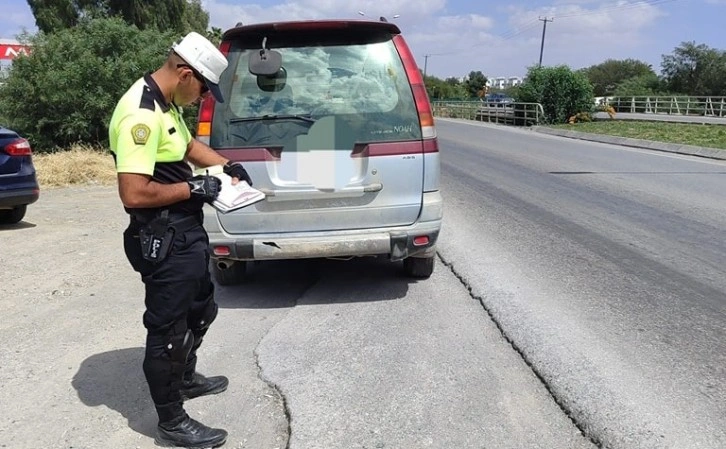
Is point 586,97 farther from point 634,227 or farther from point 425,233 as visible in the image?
point 425,233

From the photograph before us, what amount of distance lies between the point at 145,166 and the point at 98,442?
52.7 inches

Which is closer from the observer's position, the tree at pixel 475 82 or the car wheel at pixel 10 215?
the car wheel at pixel 10 215

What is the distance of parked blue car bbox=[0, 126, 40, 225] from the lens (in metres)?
7.64

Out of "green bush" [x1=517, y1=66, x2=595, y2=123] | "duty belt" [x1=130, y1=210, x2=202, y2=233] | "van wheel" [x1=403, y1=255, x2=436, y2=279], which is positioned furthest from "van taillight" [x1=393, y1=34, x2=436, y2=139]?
"green bush" [x1=517, y1=66, x2=595, y2=123]

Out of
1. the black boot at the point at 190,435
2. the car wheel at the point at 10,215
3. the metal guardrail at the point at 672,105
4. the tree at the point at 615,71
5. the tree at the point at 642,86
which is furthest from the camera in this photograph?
the tree at the point at 615,71

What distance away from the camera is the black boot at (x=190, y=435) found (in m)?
2.97

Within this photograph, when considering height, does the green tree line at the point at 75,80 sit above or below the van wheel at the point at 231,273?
above

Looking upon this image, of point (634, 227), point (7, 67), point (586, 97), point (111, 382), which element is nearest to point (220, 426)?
point (111, 382)

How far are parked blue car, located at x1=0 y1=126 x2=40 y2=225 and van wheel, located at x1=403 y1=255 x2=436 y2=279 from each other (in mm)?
5038

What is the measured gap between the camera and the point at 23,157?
25.8ft

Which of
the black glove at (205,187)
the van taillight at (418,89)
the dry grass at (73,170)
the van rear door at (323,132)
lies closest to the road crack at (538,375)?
the van rear door at (323,132)

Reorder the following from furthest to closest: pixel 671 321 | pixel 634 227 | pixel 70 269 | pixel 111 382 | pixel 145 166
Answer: pixel 634 227 < pixel 70 269 < pixel 671 321 < pixel 111 382 < pixel 145 166

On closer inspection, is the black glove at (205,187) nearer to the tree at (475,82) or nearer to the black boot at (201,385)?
the black boot at (201,385)

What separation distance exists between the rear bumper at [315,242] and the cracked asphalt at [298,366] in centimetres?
46
